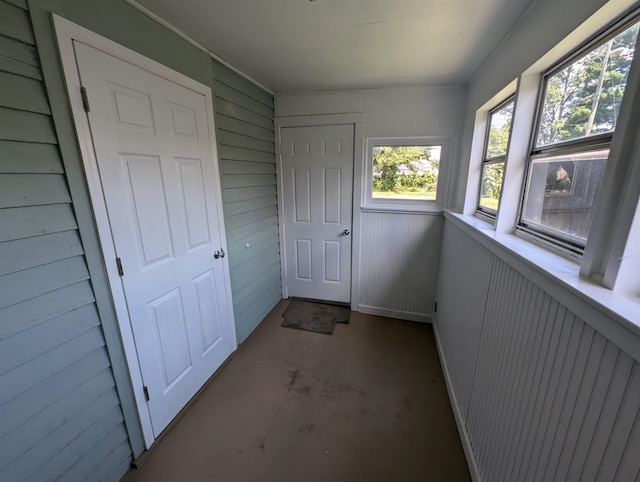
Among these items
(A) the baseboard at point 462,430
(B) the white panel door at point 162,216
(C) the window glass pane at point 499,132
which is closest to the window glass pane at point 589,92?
(C) the window glass pane at point 499,132

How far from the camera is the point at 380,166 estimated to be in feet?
8.86

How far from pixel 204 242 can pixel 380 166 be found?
1865 mm


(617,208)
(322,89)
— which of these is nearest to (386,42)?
(322,89)

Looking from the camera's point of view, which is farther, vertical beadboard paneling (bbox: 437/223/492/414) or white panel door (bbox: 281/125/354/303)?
white panel door (bbox: 281/125/354/303)

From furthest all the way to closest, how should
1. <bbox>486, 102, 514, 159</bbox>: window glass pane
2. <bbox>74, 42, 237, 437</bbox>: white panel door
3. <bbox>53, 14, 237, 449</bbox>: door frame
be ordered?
<bbox>486, 102, 514, 159</bbox>: window glass pane < <bbox>74, 42, 237, 437</bbox>: white panel door < <bbox>53, 14, 237, 449</bbox>: door frame

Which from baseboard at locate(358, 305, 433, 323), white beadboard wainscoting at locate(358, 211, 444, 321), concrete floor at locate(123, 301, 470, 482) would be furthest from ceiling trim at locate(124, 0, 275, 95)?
baseboard at locate(358, 305, 433, 323)

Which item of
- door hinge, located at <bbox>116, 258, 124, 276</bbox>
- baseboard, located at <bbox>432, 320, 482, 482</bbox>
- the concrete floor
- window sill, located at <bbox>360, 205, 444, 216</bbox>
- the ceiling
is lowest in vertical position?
the concrete floor

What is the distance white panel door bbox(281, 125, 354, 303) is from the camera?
273 centimetres

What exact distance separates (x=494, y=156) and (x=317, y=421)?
2.20m

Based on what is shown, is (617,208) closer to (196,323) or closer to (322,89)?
(196,323)

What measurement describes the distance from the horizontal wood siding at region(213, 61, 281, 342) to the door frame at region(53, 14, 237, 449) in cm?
49

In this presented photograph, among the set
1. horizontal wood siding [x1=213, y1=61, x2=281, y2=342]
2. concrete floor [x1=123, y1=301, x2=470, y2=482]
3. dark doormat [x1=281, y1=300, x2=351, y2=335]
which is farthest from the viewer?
dark doormat [x1=281, y1=300, x2=351, y2=335]

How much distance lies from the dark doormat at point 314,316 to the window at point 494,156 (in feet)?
5.74

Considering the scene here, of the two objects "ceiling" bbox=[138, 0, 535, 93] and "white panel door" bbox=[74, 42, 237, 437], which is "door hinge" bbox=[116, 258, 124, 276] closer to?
"white panel door" bbox=[74, 42, 237, 437]
